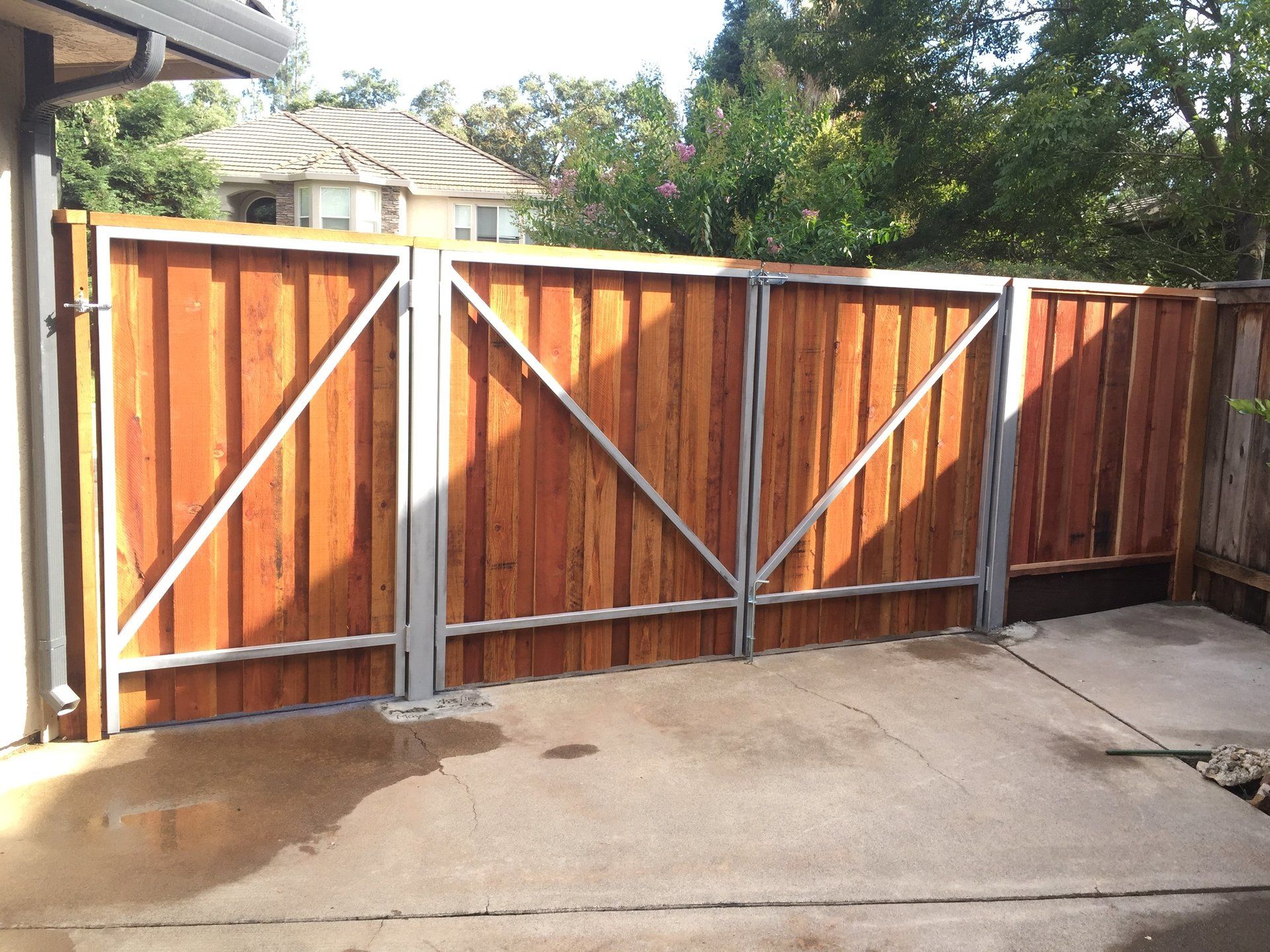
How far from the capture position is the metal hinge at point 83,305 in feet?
13.0

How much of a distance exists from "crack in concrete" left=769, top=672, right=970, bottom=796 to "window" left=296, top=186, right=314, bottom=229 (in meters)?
19.2

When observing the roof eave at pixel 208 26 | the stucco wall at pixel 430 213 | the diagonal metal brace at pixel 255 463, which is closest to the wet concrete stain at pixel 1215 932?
the diagonal metal brace at pixel 255 463

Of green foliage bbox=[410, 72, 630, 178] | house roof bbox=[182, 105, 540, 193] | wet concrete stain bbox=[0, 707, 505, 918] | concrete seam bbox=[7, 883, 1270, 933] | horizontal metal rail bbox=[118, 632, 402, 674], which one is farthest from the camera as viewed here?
green foliage bbox=[410, 72, 630, 178]

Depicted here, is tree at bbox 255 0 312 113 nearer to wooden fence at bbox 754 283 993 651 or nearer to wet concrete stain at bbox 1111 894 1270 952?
wooden fence at bbox 754 283 993 651

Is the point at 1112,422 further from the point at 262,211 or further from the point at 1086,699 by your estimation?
the point at 262,211

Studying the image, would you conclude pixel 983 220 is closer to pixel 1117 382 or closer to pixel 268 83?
pixel 1117 382

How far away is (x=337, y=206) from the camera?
72.1 feet

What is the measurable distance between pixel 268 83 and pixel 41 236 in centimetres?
5141

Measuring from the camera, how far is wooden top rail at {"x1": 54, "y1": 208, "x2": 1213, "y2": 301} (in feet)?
13.2

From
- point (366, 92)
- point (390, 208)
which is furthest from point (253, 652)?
point (366, 92)

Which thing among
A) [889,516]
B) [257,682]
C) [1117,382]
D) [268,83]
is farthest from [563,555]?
[268,83]

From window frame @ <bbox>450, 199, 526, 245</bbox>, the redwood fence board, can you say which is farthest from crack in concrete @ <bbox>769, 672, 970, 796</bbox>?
window frame @ <bbox>450, 199, 526, 245</bbox>

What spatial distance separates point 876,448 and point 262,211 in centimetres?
2127

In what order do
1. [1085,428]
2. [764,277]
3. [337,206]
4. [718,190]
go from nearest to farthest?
1. [764,277]
2. [1085,428]
3. [718,190]
4. [337,206]
